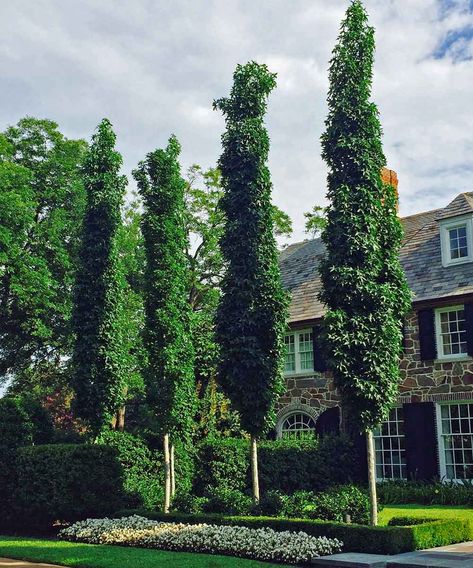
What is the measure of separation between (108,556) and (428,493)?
9566 mm

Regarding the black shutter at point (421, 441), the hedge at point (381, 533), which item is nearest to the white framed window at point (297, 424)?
the black shutter at point (421, 441)

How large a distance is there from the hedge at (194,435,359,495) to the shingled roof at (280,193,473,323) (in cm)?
438

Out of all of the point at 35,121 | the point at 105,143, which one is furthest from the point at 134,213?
the point at 105,143

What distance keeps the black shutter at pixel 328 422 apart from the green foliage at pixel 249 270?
707 centimetres

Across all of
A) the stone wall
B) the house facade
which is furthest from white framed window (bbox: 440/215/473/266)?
the stone wall

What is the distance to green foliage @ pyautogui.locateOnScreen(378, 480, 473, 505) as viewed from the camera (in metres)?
18.5

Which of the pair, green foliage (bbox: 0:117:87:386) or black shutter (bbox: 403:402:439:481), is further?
green foliage (bbox: 0:117:87:386)

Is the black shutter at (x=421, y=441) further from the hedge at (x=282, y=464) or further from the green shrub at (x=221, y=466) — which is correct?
the green shrub at (x=221, y=466)

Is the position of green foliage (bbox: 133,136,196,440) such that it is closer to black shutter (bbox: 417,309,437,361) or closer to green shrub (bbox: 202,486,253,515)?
green shrub (bbox: 202,486,253,515)

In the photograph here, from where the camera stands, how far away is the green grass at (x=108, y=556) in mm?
11695

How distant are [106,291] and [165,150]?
3.93m

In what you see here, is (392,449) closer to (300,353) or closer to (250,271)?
(300,353)

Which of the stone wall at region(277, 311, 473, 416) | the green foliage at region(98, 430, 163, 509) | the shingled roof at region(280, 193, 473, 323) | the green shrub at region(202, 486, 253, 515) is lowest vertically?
the green shrub at region(202, 486, 253, 515)

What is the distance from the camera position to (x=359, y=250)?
1444 cm
